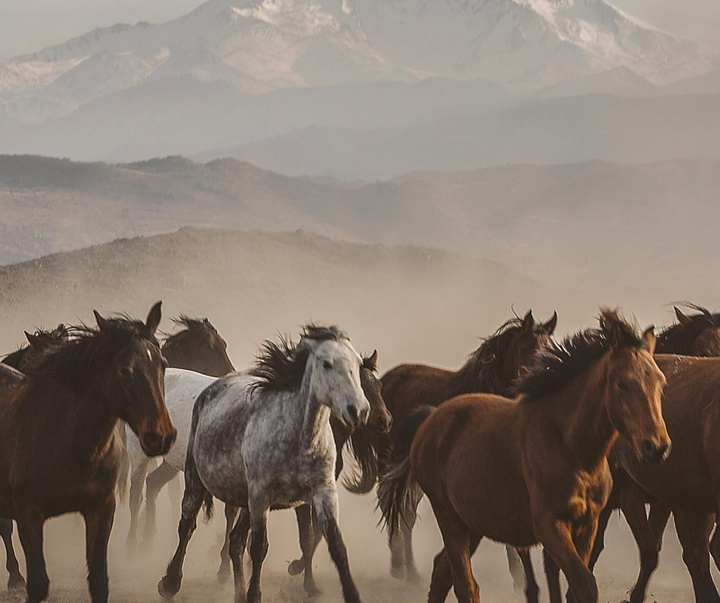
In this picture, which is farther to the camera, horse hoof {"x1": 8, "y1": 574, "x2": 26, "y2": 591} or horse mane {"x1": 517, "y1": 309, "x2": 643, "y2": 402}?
horse hoof {"x1": 8, "y1": 574, "x2": 26, "y2": 591}

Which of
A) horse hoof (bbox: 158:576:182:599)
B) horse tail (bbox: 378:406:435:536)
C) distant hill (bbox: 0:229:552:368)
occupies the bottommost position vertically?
distant hill (bbox: 0:229:552:368)

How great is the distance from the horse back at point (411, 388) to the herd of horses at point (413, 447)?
1.90 m

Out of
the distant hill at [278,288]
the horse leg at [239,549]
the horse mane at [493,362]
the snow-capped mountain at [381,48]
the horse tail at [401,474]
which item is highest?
the snow-capped mountain at [381,48]

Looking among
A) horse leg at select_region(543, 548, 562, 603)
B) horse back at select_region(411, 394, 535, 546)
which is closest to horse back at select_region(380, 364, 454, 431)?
horse back at select_region(411, 394, 535, 546)

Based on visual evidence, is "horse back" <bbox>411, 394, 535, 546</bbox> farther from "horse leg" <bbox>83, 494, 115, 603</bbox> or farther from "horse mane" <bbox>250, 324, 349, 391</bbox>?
"horse leg" <bbox>83, 494, 115, 603</bbox>

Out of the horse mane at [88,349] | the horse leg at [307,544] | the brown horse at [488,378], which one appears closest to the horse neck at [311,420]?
the horse mane at [88,349]

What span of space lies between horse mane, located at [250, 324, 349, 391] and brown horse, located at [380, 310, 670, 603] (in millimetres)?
1096

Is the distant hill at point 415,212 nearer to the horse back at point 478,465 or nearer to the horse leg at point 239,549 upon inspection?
the horse leg at point 239,549

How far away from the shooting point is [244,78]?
14300 cm

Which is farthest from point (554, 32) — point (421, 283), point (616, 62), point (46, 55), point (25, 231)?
point (421, 283)

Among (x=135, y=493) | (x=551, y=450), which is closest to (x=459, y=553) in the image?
(x=551, y=450)

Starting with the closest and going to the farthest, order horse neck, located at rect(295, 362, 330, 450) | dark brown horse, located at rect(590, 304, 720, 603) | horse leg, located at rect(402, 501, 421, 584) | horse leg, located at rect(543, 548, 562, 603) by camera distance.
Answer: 1. horse leg, located at rect(543, 548, 562, 603)
2. horse neck, located at rect(295, 362, 330, 450)
3. dark brown horse, located at rect(590, 304, 720, 603)
4. horse leg, located at rect(402, 501, 421, 584)

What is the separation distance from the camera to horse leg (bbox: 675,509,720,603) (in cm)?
795

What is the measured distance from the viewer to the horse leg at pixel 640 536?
27.8 feet
